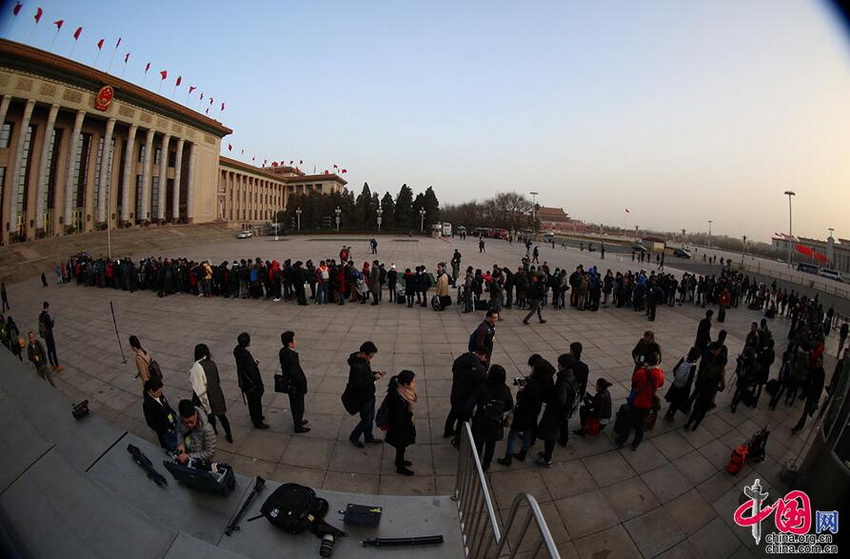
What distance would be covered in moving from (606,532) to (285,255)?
3259 cm

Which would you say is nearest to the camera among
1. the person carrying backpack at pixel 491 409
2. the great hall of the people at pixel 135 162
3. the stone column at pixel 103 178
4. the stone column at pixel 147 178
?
the person carrying backpack at pixel 491 409

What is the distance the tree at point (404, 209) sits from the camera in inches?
2574

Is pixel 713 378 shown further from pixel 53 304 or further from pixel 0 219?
pixel 53 304

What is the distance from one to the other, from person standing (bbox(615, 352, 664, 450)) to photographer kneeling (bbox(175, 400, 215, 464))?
576 cm

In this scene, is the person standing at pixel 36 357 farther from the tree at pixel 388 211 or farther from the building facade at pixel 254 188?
the building facade at pixel 254 188

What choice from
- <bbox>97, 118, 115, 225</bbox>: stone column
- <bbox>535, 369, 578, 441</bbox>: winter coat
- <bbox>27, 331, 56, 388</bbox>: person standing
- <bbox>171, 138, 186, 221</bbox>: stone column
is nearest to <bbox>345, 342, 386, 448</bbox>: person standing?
<bbox>535, 369, 578, 441</bbox>: winter coat

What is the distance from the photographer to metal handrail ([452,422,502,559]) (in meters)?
2.80

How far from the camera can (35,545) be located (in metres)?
1.38

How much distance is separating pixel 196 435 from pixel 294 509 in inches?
61.9

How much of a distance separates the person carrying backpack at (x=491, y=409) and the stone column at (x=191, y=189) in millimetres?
64325

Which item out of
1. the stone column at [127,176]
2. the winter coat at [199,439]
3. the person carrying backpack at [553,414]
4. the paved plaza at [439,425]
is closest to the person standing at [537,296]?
the paved plaza at [439,425]

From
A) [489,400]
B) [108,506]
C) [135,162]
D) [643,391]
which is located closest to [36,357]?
[108,506]

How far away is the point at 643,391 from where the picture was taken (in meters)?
4.95

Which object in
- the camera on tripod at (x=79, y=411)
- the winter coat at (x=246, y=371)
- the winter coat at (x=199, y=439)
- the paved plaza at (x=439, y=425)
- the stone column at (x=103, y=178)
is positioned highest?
the stone column at (x=103, y=178)
